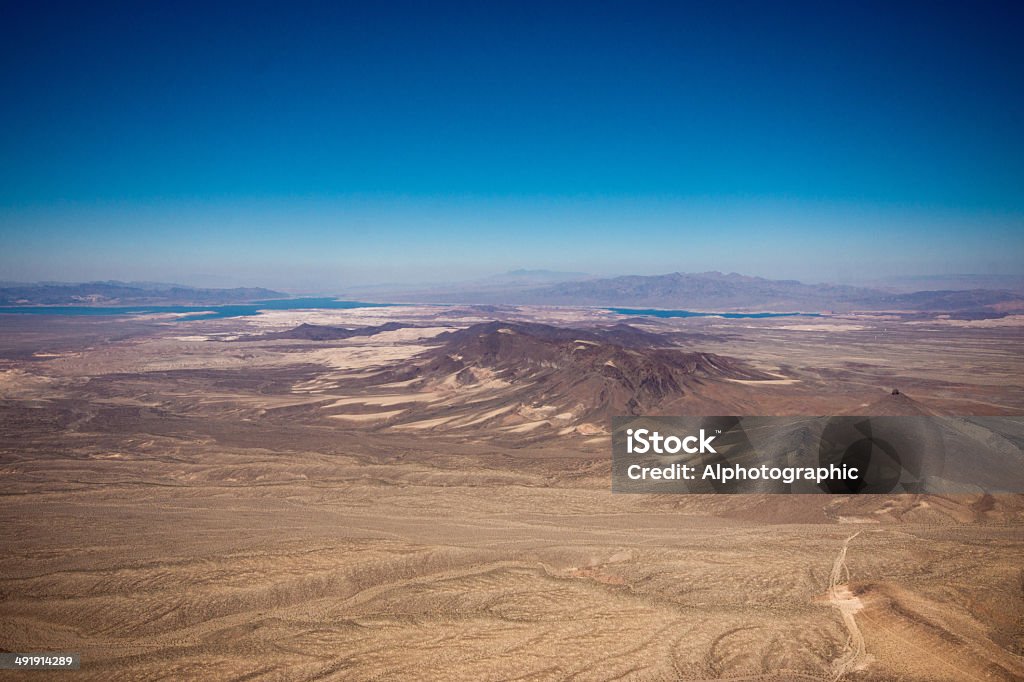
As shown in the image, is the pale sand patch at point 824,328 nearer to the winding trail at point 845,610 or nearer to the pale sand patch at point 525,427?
the pale sand patch at point 525,427

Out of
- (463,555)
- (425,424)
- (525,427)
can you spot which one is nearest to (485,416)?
(525,427)

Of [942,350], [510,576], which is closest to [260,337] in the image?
[510,576]

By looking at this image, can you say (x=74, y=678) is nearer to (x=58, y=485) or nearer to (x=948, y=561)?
(x=58, y=485)

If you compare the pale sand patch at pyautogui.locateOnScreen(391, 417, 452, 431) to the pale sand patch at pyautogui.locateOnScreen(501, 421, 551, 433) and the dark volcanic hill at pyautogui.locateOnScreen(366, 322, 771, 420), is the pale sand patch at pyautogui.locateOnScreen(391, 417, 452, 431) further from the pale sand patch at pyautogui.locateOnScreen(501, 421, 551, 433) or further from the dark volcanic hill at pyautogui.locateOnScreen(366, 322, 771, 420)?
the dark volcanic hill at pyautogui.locateOnScreen(366, 322, 771, 420)

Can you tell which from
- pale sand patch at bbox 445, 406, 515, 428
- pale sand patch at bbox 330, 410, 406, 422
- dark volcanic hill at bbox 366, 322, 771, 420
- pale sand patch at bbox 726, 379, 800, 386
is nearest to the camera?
pale sand patch at bbox 445, 406, 515, 428

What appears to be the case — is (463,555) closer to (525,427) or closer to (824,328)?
(525,427)

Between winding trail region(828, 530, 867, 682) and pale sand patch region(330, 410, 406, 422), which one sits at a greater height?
winding trail region(828, 530, 867, 682)

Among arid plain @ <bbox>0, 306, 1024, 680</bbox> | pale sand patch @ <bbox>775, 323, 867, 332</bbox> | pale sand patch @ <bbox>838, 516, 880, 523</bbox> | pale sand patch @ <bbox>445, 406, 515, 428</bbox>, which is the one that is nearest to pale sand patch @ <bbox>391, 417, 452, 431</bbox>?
arid plain @ <bbox>0, 306, 1024, 680</bbox>
